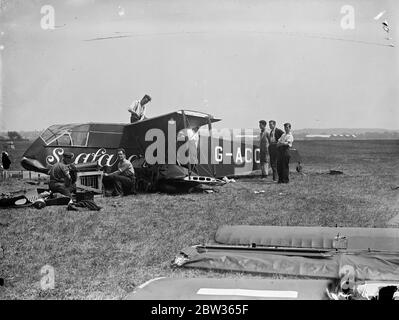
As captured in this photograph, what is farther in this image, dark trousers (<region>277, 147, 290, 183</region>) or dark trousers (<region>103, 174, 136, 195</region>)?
dark trousers (<region>103, 174, 136, 195</region>)

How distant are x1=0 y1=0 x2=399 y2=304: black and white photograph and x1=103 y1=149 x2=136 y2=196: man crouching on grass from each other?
0.15 meters

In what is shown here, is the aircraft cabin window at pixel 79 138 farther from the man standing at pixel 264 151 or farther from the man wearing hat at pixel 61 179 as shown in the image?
the man standing at pixel 264 151

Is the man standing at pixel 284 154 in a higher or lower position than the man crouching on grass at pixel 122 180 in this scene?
higher

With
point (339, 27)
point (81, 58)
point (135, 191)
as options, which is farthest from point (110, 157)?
point (339, 27)

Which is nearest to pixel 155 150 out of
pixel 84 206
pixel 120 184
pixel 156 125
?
pixel 156 125

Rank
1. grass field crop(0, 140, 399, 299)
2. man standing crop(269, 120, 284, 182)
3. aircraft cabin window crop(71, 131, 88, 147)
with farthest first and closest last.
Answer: aircraft cabin window crop(71, 131, 88, 147), man standing crop(269, 120, 284, 182), grass field crop(0, 140, 399, 299)

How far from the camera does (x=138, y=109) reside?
14.8 ft

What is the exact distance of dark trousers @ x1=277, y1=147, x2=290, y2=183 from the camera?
4.47 m

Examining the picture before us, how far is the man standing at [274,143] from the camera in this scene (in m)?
4.26

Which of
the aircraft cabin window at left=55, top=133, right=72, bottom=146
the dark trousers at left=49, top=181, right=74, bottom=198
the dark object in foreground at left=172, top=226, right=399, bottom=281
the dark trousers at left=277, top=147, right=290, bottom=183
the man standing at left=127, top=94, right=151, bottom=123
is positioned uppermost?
the man standing at left=127, top=94, right=151, bottom=123

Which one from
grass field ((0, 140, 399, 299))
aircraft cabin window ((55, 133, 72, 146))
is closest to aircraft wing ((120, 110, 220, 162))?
aircraft cabin window ((55, 133, 72, 146))

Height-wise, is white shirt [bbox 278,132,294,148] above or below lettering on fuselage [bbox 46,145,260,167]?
above

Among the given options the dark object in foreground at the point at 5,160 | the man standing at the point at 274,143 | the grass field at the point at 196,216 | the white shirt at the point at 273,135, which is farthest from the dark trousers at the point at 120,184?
the white shirt at the point at 273,135

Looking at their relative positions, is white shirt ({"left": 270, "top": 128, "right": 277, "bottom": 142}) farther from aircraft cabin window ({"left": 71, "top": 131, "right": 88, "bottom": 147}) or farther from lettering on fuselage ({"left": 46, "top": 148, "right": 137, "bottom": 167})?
aircraft cabin window ({"left": 71, "top": 131, "right": 88, "bottom": 147})
